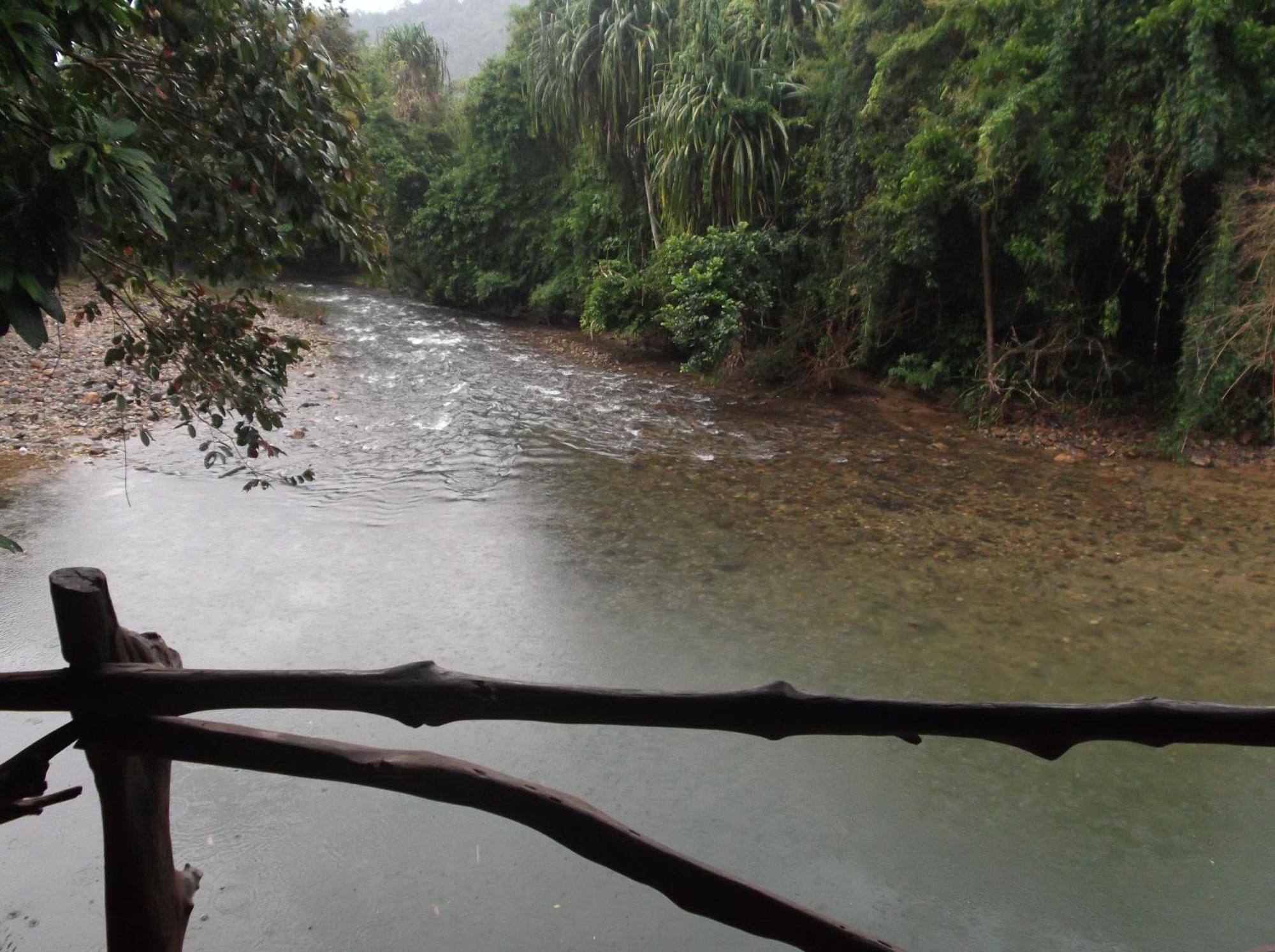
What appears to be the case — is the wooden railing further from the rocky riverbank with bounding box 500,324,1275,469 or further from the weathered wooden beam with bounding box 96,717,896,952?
the rocky riverbank with bounding box 500,324,1275,469

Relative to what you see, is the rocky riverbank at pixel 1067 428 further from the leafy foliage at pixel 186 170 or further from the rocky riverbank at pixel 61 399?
the leafy foliage at pixel 186 170

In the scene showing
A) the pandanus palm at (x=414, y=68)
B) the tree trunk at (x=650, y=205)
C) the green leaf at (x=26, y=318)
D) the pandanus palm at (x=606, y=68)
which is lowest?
the green leaf at (x=26, y=318)

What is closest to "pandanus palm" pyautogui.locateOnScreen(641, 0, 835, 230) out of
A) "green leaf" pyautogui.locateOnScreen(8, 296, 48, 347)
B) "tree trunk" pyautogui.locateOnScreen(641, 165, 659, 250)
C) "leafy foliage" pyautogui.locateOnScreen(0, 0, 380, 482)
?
"tree trunk" pyautogui.locateOnScreen(641, 165, 659, 250)

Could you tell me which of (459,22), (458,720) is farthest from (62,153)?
(459,22)

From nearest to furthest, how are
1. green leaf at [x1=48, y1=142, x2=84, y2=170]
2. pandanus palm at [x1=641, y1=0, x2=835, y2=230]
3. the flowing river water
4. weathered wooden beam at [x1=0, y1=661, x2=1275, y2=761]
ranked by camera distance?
1. weathered wooden beam at [x1=0, y1=661, x2=1275, y2=761]
2. green leaf at [x1=48, y1=142, x2=84, y2=170]
3. the flowing river water
4. pandanus palm at [x1=641, y1=0, x2=835, y2=230]

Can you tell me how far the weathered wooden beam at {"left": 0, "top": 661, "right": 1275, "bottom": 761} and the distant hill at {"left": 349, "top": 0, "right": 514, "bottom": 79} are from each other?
60.1m

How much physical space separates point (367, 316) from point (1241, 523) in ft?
50.3

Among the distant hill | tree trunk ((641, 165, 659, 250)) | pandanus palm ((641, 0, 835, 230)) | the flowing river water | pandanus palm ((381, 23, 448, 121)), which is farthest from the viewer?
the distant hill

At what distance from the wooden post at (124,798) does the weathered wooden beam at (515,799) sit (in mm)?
83

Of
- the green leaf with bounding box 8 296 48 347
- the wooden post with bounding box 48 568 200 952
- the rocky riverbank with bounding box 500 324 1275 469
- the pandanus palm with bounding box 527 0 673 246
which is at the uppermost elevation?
the pandanus palm with bounding box 527 0 673 246

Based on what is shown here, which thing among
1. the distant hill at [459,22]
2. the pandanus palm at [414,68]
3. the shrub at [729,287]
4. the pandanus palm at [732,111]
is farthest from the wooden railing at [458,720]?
the distant hill at [459,22]

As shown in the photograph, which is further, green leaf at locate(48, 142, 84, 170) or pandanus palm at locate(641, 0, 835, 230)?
pandanus palm at locate(641, 0, 835, 230)

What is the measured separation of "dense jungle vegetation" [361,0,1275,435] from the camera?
23.9ft

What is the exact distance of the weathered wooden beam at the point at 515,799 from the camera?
1.45 m
